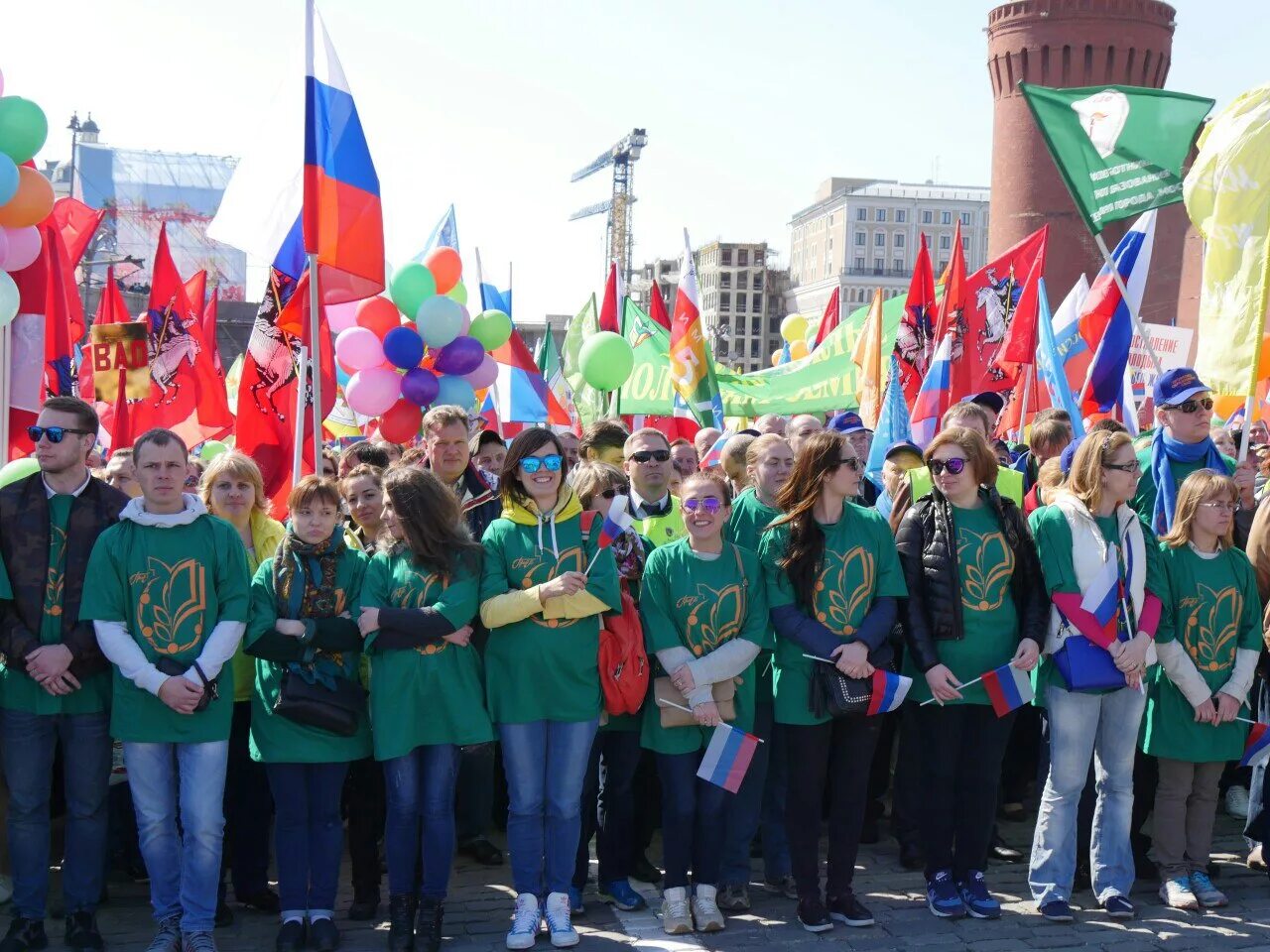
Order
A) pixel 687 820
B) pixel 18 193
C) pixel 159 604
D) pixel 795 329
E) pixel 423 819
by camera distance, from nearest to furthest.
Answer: pixel 159 604 < pixel 423 819 < pixel 687 820 < pixel 18 193 < pixel 795 329

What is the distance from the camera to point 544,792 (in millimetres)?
5312

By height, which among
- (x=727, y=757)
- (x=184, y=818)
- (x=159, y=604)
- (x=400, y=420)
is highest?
(x=400, y=420)

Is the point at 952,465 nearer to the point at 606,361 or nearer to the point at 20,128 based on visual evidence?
the point at 20,128

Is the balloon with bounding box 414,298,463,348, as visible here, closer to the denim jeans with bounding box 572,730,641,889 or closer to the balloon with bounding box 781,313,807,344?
the denim jeans with bounding box 572,730,641,889

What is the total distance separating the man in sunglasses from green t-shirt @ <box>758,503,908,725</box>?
2.57 meters

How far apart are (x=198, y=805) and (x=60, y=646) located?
2.49ft

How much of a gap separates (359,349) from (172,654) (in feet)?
18.8

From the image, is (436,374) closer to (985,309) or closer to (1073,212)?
(985,309)

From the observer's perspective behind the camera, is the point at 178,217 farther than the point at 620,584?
Yes

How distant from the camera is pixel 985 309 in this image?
41.4ft

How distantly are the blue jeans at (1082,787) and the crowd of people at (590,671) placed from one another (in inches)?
0.5

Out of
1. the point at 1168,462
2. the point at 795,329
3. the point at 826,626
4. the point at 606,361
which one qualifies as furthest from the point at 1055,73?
the point at 826,626

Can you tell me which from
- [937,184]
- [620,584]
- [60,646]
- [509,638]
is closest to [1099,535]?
[620,584]

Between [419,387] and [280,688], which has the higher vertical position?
[419,387]
